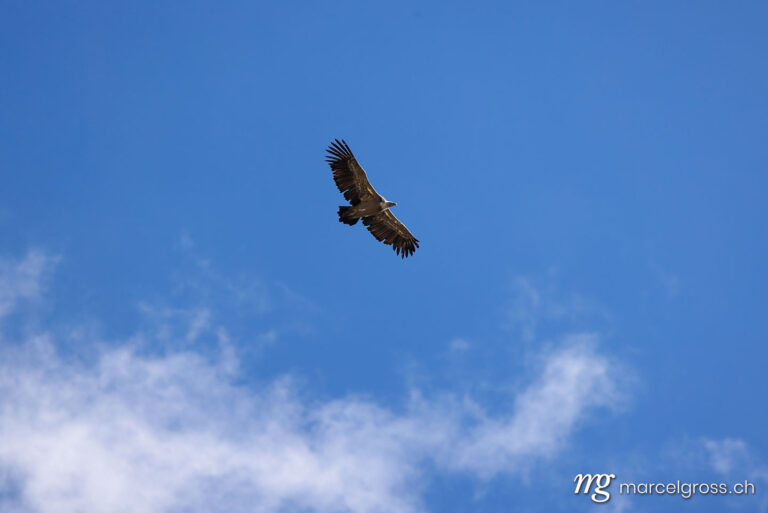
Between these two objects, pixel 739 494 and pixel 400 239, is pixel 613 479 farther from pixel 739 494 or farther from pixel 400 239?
pixel 400 239

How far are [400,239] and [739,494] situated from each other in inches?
916

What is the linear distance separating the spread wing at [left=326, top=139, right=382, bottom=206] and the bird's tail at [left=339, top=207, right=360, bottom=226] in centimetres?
81

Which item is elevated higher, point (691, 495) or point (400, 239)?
point (400, 239)

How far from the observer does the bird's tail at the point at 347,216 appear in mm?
71750

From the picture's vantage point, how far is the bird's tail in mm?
71750

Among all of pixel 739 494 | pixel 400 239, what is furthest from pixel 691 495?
pixel 400 239

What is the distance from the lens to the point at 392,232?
244 ft

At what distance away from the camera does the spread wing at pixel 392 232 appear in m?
73.4

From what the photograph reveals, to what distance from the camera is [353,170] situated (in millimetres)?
71000

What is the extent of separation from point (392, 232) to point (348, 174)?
4.94 meters

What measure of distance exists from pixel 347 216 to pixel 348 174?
7.75 feet

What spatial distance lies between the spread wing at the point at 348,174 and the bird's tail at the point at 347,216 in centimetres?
81

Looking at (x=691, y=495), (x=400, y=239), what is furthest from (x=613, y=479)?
(x=400, y=239)

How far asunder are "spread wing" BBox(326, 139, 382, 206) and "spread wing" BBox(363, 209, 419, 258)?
2302 mm
